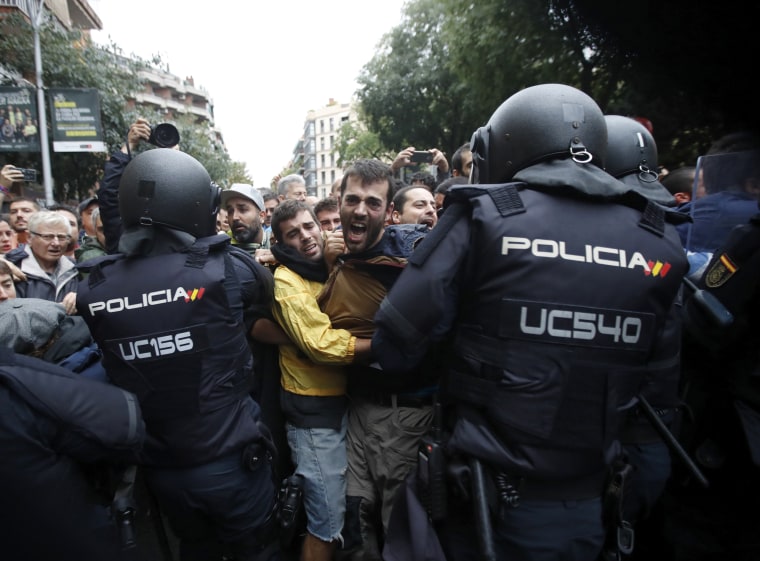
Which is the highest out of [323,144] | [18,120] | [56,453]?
[323,144]

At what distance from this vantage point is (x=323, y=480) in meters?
2.27

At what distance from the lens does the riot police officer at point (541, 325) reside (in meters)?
1.48

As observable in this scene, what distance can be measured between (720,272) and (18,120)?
1543 cm

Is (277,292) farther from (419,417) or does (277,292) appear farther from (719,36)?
(719,36)

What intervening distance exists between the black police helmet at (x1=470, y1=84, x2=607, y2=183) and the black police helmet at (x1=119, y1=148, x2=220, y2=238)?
1.35m

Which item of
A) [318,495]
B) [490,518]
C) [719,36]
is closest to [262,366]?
[318,495]

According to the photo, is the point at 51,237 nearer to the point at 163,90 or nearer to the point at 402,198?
the point at 402,198

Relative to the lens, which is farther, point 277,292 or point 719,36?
point 719,36

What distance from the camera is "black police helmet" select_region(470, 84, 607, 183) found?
1.66 meters

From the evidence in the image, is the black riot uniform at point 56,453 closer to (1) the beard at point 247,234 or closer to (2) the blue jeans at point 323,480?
(2) the blue jeans at point 323,480

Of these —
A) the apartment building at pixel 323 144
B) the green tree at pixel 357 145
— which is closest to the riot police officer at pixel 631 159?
the green tree at pixel 357 145

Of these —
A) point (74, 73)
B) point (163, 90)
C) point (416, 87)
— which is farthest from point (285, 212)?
point (163, 90)

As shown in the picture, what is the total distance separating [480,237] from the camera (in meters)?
1.52

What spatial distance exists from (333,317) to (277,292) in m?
0.32
